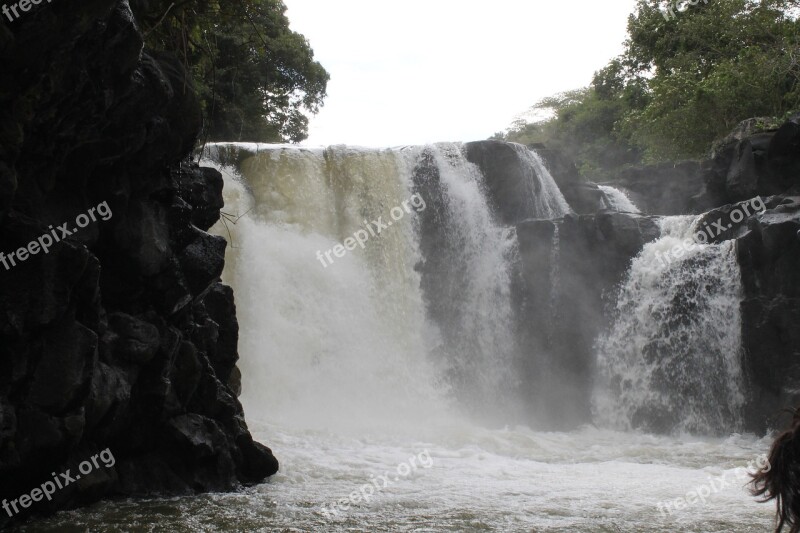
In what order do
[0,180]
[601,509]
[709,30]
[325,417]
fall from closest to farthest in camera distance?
[0,180], [601,509], [325,417], [709,30]

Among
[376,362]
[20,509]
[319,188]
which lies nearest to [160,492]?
[20,509]

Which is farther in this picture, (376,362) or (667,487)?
(376,362)

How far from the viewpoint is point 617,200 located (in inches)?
934

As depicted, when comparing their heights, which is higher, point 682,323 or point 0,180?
point 0,180

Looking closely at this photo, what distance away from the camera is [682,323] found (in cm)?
1608

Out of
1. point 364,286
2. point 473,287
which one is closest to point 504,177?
point 473,287

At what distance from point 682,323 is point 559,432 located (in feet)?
11.3

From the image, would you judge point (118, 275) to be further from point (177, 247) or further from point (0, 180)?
point (0, 180)

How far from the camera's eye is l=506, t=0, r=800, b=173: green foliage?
23891 mm
